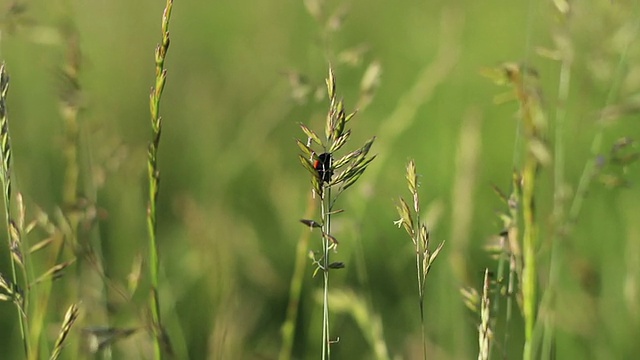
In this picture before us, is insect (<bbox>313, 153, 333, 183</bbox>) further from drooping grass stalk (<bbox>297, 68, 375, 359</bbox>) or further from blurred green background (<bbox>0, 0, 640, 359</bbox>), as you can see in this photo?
blurred green background (<bbox>0, 0, 640, 359</bbox>)

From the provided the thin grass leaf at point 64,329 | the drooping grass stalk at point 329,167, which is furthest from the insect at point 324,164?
the thin grass leaf at point 64,329

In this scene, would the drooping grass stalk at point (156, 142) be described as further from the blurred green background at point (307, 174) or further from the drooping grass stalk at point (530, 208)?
the drooping grass stalk at point (530, 208)

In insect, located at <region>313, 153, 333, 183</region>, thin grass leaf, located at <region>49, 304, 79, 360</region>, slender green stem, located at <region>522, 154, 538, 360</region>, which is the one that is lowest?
thin grass leaf, located at <region>49, 304, 79, 360</region>

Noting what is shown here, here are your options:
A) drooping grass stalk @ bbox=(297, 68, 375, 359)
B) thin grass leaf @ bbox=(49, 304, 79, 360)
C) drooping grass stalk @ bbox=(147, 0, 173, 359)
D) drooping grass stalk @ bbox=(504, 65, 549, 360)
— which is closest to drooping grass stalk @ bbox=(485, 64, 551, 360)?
drooping grass stalk @ bbox=(504, 65, 549, 360)

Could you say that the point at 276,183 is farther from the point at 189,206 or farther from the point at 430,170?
the point at 430,170

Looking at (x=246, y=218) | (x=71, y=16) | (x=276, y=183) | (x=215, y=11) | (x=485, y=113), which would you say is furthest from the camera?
(x=215, y=11)

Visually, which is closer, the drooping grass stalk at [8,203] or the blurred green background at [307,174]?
the drooping grass stalk at [8,203]

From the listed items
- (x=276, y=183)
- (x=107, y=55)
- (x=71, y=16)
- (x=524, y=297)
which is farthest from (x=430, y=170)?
(x=107, y=55)

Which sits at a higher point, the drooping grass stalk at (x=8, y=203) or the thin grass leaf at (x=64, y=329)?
the drooping grass stalk at (x=8, y=203)

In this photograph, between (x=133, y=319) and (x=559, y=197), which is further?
(x=133, y=319)
